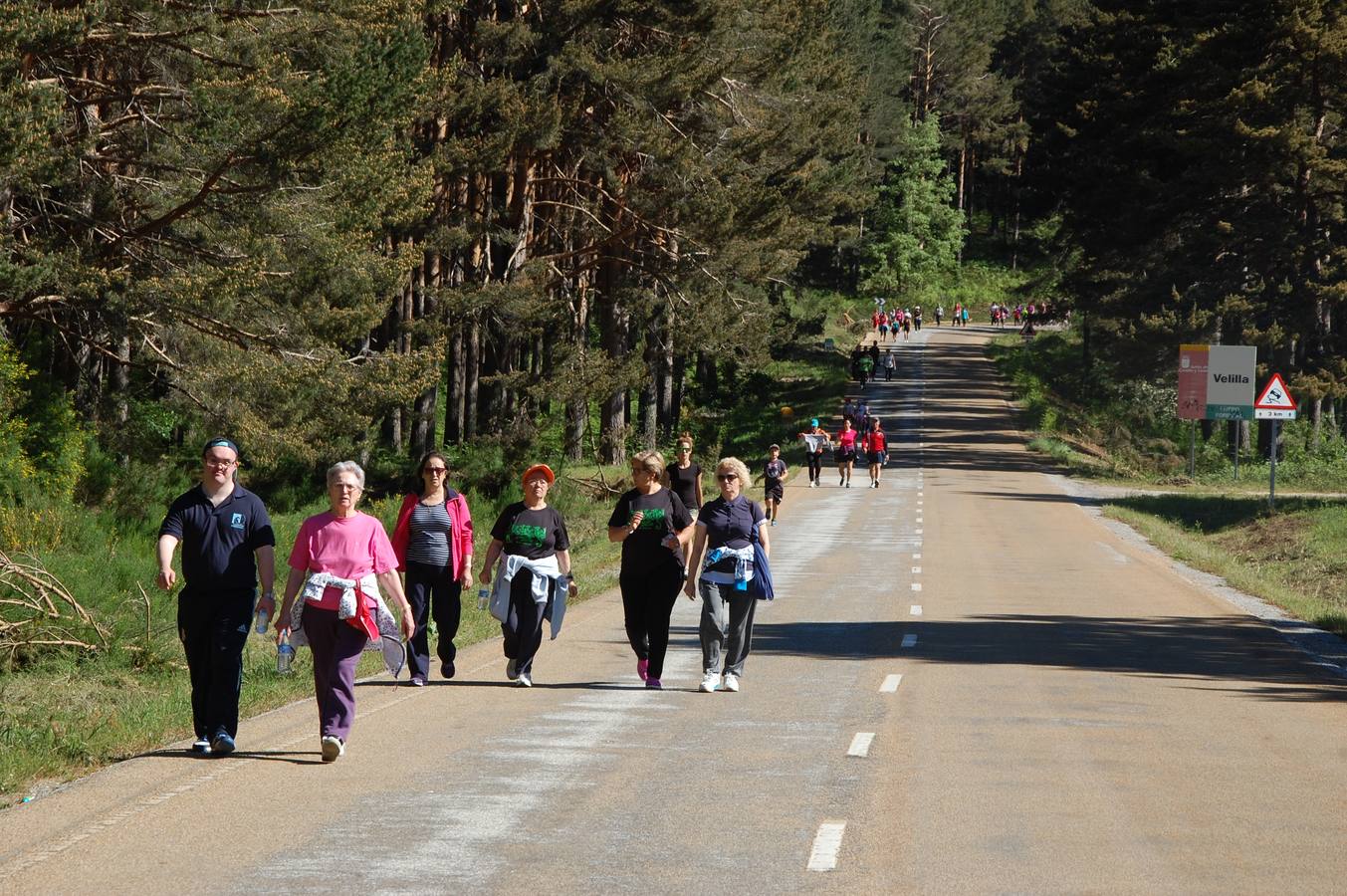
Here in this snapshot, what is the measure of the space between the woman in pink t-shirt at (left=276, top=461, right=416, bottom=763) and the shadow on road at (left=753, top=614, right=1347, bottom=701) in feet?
24.2

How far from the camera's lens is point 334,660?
9820 millimetres

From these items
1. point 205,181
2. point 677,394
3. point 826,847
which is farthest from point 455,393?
point 826,847

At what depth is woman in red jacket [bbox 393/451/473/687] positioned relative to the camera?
43.3 feet

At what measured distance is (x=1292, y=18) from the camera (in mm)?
48719

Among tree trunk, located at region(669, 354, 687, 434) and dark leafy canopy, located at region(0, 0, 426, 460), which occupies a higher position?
dark leafy canopy, located at region(0, 0, 426, 460)

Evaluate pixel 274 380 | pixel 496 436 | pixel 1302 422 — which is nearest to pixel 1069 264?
pixel 1302 422

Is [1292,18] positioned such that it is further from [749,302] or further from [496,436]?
Result: [496,436]

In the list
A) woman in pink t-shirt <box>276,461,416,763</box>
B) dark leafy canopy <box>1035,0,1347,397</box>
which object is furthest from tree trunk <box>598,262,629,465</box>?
woman in pink t-shirt <box>276,461,416,763</box>

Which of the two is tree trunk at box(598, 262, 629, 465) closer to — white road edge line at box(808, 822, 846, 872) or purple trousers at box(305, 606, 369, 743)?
purple trousers at box(305, 606, 369, 743)

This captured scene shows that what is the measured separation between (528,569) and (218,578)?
Result: 3780 millimetres

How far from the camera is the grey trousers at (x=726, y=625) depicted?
13.2 metres

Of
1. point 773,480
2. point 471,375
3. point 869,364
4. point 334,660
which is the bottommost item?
point 773,480

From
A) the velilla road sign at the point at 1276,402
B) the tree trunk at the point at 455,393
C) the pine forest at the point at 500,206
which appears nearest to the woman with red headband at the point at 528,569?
the pine forest at the point at 500,206

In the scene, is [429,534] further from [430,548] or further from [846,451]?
[846,451]
